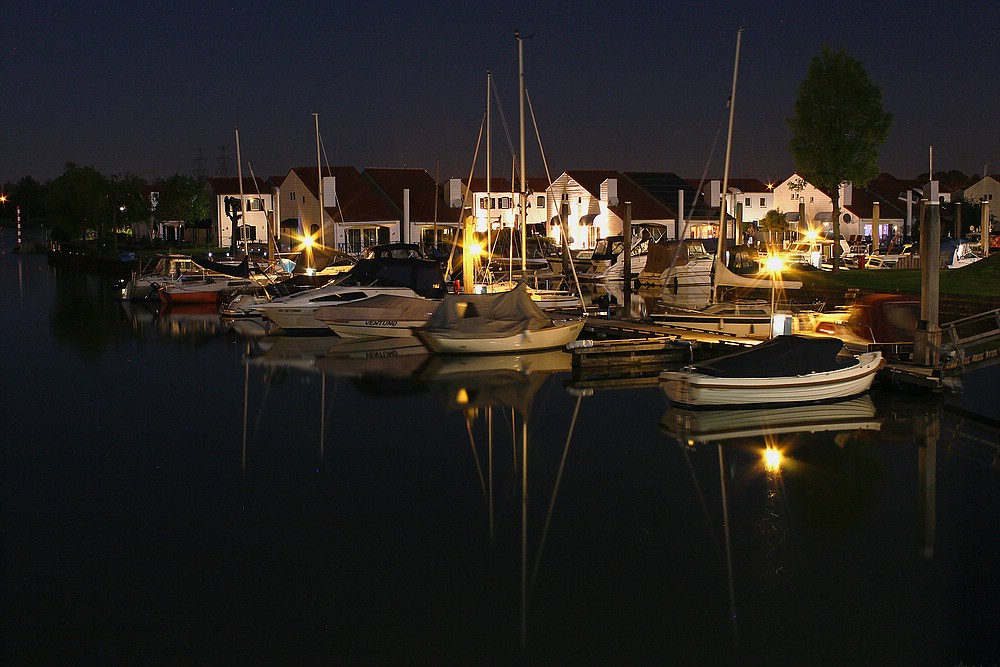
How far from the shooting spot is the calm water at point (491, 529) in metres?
9.31

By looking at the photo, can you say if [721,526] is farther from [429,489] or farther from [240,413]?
[240,413]

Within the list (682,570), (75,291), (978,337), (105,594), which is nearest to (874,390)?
(978,337)

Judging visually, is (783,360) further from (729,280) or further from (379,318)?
(729,280)

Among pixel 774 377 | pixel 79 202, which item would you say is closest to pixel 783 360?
pixel 774 377

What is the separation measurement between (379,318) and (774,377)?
13075 mm

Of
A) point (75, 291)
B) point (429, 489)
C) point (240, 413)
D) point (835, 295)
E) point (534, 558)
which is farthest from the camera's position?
point (75, 291)

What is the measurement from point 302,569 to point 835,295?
2965 centimetres

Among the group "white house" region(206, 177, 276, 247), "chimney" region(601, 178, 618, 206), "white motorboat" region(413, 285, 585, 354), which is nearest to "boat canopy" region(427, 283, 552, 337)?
"white motorboat" region(413, 285, 585, 354)

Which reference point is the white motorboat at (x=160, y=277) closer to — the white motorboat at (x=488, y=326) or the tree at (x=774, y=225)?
the white motorboat at (x=488, y=326)

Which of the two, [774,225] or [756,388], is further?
[774,225]

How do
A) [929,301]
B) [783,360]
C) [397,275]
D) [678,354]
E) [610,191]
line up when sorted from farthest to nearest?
1. [610,191]
2. [397,275]
3. [678,354]
4. [929,301]
5. [783,360]

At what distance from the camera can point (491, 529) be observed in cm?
1230

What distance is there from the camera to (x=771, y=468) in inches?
594

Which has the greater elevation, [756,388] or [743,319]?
[743,319]
